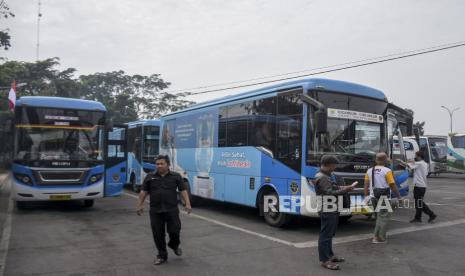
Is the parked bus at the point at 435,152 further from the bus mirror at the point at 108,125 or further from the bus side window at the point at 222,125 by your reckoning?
the bus mirror at the point at 108,125

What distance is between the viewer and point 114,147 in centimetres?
1290

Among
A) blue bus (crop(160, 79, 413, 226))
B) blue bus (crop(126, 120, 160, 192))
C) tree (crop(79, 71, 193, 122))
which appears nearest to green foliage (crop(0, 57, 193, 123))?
tree (crop(79, 71, 193, 122))

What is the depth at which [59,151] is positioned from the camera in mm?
11102

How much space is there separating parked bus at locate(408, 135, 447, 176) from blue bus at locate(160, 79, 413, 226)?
20868mm

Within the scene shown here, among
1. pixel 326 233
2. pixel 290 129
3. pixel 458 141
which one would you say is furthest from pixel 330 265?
pixel 458 141

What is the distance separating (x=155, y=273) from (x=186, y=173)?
750cm

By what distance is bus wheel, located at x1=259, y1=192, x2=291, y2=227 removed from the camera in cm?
897

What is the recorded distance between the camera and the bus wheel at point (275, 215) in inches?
353

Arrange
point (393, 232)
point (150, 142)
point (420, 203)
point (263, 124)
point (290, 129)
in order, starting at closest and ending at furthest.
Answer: point (290, 129), point (393, 232), point (263, 124), point (420, 203), point (150, 142)

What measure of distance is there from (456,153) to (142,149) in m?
21.6

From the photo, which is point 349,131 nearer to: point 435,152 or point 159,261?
point 159,261

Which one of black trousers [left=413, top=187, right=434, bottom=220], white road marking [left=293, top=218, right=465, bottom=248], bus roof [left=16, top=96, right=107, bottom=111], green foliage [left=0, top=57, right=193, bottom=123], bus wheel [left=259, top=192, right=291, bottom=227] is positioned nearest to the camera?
white road marking [left=293, top=218, right=465, bottom=248]

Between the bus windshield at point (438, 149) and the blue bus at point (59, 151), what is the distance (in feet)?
83.5

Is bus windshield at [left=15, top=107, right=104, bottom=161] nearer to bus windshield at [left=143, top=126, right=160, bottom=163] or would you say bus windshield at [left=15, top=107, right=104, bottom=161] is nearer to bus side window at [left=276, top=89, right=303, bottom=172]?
bus windshield at [left=143, top=126, right=160, bottom=163]
